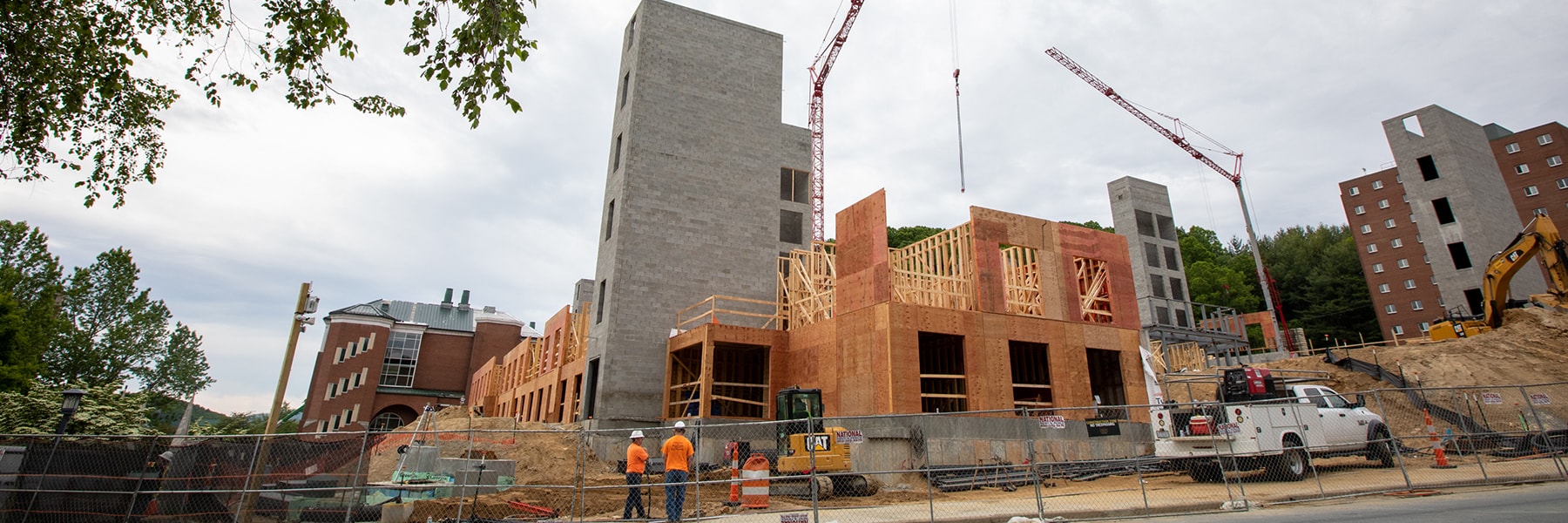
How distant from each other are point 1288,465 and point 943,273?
33.3 ft

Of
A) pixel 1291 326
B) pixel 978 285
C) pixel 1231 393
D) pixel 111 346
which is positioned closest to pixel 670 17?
pixel 978 285

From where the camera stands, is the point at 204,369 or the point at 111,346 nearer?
the point at 111,346

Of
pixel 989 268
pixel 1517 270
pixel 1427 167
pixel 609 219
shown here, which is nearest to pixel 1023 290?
pixel 989 268

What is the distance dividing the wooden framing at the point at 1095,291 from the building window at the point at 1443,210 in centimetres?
4074

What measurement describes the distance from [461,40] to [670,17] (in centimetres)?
2330

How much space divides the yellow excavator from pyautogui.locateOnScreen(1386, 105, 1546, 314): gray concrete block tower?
2051 cm

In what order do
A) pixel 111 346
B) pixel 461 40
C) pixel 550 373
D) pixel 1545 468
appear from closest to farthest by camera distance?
pixel 461 40 → pixel 1545 468 → pixel 550 373 → pixel 111 346

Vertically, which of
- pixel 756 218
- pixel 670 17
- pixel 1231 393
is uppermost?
pixel 670 17

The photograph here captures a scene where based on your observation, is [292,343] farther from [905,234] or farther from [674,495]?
[905,234]

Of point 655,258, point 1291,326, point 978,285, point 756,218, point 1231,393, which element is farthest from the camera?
point 1291,326

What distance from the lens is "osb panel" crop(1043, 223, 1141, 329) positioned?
23469 millimetres

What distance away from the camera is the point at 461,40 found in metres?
9.64

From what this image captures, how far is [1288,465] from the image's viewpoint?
1427 cm

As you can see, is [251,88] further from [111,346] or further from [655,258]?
[111,346]
